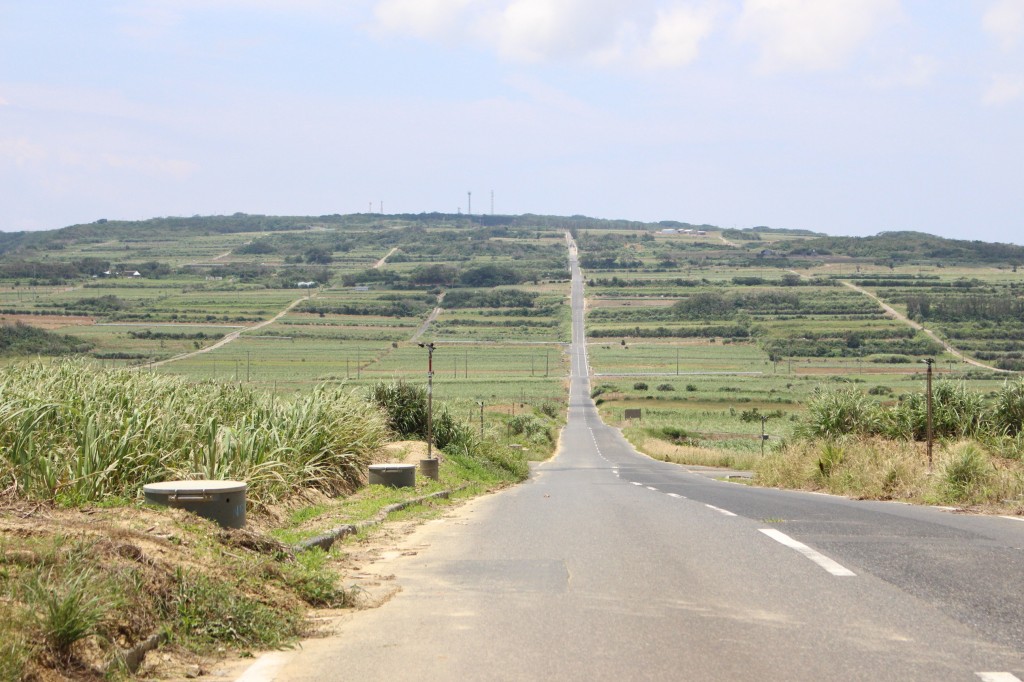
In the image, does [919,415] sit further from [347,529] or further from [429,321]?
[429,321]

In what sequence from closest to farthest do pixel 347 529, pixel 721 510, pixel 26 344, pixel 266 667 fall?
pixel 266 667
pixel 347 529
pixel 721 510
pixel 26 344

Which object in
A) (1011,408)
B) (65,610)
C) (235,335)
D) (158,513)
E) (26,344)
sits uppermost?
(65,610)

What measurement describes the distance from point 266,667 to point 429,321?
145843mm

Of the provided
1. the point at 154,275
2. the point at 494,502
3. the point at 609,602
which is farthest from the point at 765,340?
the point at 609,602

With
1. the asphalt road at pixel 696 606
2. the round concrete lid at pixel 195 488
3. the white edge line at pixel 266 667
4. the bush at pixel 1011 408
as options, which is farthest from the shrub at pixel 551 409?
the white edge line at pixel 266 667

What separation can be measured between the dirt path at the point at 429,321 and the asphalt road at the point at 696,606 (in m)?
116

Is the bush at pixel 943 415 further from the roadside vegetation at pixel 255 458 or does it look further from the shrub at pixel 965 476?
the shrub at pixel 965 476

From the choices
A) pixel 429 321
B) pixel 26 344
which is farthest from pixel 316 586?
pixel 429 321

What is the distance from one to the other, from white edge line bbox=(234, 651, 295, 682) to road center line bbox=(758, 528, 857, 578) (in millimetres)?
4704

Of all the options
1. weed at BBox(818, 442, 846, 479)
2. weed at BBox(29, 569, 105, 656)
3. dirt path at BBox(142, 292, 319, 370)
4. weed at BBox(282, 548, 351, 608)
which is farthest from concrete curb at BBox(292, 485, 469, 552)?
dirt path at BBox(142, 292, 319, 370)

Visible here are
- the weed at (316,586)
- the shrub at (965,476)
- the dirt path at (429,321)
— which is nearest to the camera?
the weed at (316,586)

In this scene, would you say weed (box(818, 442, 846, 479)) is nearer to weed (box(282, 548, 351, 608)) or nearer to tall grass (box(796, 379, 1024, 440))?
tall grass (box(796, 379, 1024, 440))

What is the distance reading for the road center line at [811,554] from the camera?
28.8 feet

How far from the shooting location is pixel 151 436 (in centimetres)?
1253
